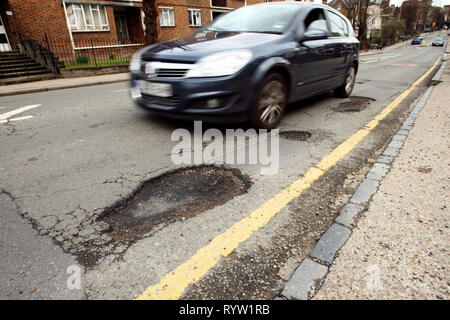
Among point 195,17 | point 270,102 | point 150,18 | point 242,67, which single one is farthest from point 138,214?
point 195,17

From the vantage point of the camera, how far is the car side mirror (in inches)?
155

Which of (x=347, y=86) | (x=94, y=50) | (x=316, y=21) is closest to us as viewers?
(x=316, y=21)

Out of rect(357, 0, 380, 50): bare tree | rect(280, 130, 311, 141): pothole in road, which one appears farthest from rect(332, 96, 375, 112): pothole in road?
rect(357, 0, 380, 50): bare tree

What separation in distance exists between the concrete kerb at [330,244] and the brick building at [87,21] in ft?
50.5

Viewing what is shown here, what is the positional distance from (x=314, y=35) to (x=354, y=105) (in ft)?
6.98

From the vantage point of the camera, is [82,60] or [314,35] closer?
[314,35]

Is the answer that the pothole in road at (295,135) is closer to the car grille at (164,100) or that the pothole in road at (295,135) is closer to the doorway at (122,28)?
the car grille at (164,100)

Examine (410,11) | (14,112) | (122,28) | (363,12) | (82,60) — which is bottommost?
(14,112)

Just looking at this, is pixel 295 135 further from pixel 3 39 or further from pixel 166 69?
pixel 3 39

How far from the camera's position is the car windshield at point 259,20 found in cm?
394

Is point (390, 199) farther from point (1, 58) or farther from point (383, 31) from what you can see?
point (383, 31)

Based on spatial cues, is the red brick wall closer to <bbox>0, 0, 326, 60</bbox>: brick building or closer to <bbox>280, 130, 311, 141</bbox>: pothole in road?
<bbox>0, 0, 326, 60</bbox>: brick building

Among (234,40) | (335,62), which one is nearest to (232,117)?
(234,40)

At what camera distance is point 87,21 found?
17281 millimetres
